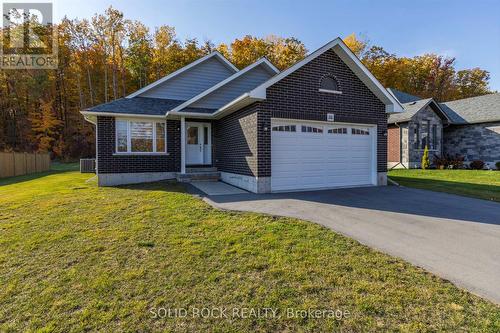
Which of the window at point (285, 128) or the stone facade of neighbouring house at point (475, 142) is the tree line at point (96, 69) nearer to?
the stone facade of neighbouring house at point (475, 142)

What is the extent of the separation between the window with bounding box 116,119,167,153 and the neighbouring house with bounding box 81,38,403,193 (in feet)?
0.13

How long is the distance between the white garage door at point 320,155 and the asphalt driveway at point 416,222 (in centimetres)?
81

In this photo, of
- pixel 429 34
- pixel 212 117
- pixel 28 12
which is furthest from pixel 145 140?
pixel 28 12

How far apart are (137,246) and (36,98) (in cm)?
3911

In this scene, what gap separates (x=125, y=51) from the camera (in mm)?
32250

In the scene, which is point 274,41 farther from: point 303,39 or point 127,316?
point 127,316

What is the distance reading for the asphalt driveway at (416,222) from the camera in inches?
145

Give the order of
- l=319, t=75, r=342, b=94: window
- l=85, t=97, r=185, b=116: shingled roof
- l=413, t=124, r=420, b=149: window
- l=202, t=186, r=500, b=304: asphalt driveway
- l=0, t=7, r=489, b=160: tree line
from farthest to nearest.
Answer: l=0, t=7, r=489, b=160: tree line < l=413, t=124, r=420, b=149: window < l=85, t=97, r=185, b=116: shingled roof < l=319, t=75, r=342, b=94: window < l=202, t=186, r=500, b=304: asphalt driveway

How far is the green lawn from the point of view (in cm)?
266

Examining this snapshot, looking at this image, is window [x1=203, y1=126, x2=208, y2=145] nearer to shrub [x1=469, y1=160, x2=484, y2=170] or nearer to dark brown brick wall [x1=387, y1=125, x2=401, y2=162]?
dark brown brick wall [x1=387, y1=125, x2=401, y2=162]

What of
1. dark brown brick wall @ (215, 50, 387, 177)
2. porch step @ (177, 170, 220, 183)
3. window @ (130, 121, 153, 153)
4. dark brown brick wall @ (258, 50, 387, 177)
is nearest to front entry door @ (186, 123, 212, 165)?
porch step @ (177, 170, 220, 183)

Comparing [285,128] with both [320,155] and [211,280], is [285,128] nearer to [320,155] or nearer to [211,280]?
[320,155]

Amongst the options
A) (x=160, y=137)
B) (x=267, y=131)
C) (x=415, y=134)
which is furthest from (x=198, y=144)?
(x=415, y=134)

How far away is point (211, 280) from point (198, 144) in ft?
34.6
